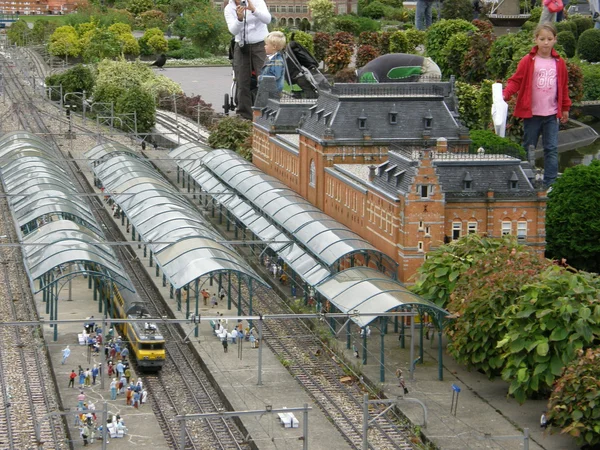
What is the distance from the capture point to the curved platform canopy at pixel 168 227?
8538cm

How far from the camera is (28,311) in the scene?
9181 cm

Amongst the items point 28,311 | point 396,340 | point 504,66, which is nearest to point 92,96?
point 504,66

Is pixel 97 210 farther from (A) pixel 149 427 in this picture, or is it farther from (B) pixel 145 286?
(A) pixel 149 427

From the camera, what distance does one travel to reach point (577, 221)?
9406 centimetres

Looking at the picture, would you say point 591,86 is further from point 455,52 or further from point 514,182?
A: point 514,182

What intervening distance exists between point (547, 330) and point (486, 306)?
16.0ft

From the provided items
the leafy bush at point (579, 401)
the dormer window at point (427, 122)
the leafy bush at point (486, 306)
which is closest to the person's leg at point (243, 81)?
the dormer window at point (427, 122)

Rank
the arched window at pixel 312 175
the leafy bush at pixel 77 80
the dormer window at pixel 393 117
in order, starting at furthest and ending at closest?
the leafy bush at pixel 77 80
the arched window at pixel 312 175
the dormer window at pixel 393 117

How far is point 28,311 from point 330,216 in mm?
23105

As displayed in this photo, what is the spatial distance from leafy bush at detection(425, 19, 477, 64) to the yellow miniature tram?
11148 centimetres

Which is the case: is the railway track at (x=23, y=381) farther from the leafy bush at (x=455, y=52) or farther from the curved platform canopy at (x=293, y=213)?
the leafy bush at (x=455, y=52)

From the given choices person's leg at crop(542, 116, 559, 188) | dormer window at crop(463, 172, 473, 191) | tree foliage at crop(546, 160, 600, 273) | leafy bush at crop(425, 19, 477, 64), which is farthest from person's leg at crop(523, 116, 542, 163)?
leafy bush at crop(425, 19, 477, 64)

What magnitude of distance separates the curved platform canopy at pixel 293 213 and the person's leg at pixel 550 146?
17886 mm

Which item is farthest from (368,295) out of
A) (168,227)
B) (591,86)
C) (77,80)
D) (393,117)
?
(77,80)
